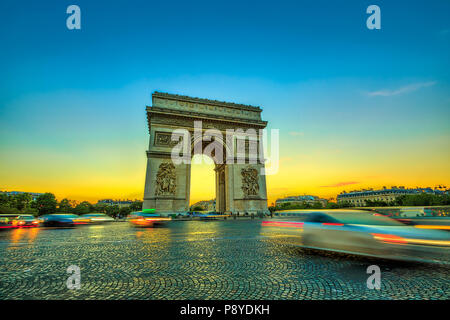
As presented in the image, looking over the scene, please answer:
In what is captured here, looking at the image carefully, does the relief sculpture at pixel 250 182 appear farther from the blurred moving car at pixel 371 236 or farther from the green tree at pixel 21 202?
the green tree at pixel 21 202

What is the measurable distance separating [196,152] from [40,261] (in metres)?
26.8

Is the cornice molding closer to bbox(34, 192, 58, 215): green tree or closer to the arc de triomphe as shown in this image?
the arc de triomphe

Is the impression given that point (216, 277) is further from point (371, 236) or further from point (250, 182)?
point (250, 182)

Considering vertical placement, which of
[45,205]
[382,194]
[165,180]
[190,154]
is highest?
[190,154]

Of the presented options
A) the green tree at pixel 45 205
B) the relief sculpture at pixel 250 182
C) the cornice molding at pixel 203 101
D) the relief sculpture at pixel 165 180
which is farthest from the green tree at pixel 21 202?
the relief sculpture at pixel 250 182

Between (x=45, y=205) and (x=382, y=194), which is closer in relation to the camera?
(x=45, y=205)

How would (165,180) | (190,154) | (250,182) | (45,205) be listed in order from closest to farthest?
(165,180)
(190,154)
(250,182)
(45,205)

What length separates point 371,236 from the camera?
471 centimetres

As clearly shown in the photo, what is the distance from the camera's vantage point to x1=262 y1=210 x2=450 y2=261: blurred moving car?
4.19 m

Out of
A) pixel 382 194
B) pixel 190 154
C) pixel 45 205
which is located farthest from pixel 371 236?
pixel 382 194

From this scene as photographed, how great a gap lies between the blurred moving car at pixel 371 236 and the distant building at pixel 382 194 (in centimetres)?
10445

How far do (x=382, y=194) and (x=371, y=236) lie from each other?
367ft
